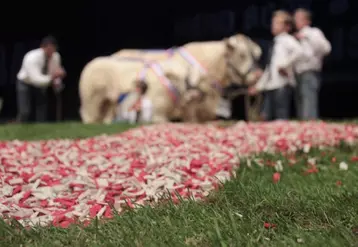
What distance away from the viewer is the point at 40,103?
9859mm

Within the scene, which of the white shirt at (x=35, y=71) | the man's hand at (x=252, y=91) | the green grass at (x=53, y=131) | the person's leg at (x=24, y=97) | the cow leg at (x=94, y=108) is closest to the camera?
the green grass at (x=53, y=131)

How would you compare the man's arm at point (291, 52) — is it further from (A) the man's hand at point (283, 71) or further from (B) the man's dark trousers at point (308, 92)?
(B) the man's dark trousers at point (308, 92)

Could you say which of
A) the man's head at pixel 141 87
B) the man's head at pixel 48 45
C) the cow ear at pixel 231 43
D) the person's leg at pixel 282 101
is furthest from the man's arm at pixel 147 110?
the person's leg at pixel 282 101

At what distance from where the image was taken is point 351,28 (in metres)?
10.2

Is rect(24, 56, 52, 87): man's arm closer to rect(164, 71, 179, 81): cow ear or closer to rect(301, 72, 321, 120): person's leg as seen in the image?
rect(164, 71, 179, 81): cow ear

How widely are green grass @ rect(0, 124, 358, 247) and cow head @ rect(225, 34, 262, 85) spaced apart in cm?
681

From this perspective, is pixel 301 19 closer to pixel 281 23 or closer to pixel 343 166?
pixel 281 23

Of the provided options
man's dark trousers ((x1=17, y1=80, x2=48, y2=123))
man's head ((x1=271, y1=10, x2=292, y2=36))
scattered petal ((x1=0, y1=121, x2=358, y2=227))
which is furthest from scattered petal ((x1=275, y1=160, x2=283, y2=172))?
man's dark trousers ((x1=17, y1=80, x2=48, y2=123))

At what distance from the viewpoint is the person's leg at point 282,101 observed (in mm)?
8711

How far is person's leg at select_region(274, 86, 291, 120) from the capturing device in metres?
8.71

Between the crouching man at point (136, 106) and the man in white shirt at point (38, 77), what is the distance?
1.27 m

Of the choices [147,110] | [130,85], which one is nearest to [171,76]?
[147,110]

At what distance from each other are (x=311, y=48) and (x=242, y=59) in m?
1.50

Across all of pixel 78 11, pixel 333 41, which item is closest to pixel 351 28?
pixel 333 41
